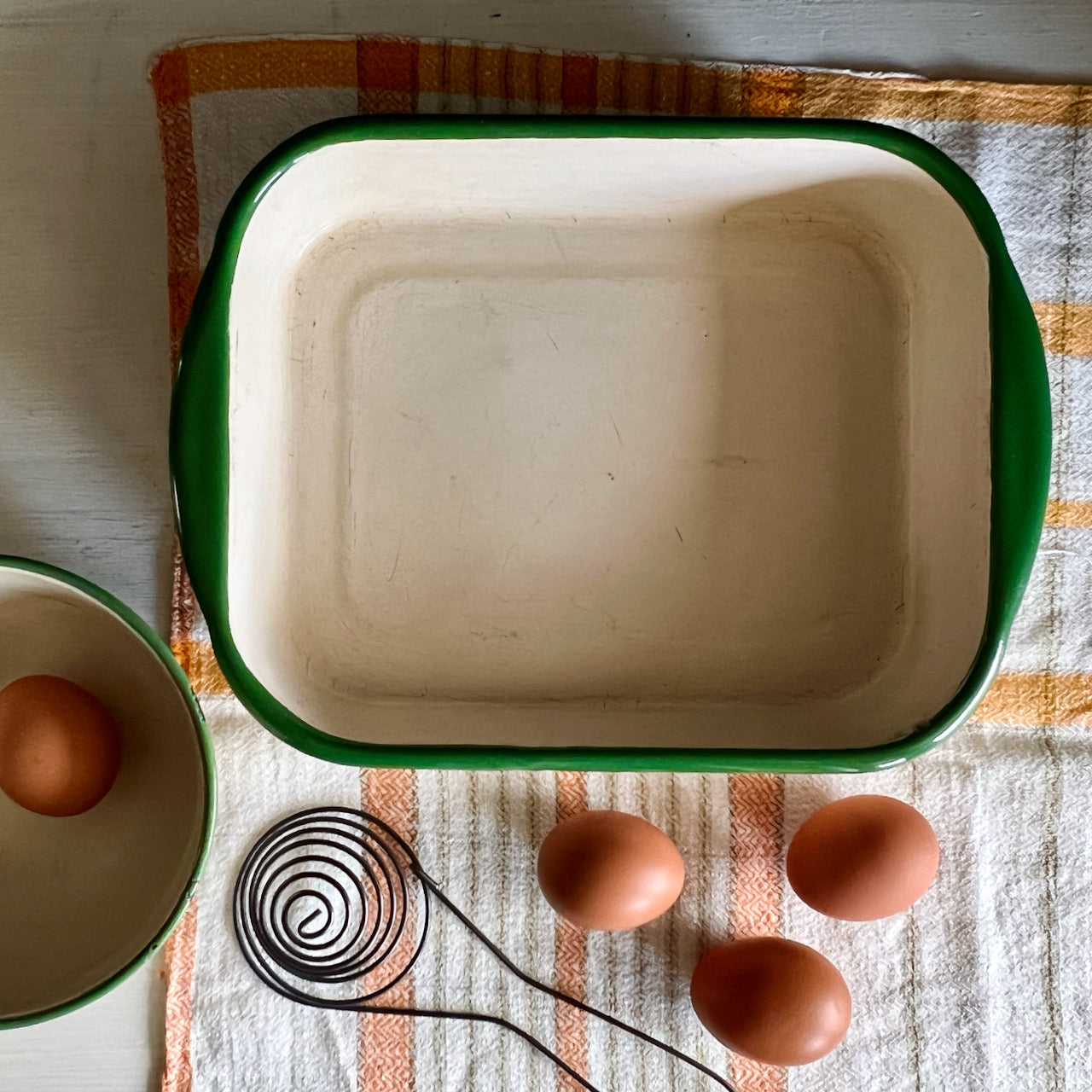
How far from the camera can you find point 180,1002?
66 centimetres

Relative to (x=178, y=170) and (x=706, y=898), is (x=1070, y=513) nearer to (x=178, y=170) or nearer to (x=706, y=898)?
(x=706, y=898)

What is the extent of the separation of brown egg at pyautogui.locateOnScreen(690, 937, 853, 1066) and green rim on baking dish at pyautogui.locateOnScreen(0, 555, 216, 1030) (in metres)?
0.33

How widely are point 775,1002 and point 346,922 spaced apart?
0.94 ft

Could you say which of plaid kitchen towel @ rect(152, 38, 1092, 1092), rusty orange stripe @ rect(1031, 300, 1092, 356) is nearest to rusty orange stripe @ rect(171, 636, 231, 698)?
plaid kitchen towel @ rect(152, 38, 1092, 1092)

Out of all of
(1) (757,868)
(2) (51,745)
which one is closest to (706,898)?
(1) (757,868)

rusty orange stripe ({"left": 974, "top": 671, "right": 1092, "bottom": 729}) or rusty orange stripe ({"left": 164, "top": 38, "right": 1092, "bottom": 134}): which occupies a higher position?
rusty orange stripe ({"left": 164, "top": 38, "right": 1092, "bottom": 134})

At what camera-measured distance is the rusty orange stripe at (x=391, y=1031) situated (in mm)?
666

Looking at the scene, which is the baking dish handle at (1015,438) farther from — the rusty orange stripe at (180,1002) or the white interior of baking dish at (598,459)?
the rusty orange stripe at (180,1002)

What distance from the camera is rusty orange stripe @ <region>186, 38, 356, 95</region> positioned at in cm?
65

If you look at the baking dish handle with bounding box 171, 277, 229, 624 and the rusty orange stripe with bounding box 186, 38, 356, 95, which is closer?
the baking dish handle with bounding box 171, 277, 229, 624

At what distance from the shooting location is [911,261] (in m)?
0.64

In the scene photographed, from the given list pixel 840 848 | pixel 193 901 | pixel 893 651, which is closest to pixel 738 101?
pixel 893 651

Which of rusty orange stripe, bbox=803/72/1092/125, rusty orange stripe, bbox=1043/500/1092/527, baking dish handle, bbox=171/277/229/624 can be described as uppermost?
rusty orange stripe, bbox=803/72/1092/125

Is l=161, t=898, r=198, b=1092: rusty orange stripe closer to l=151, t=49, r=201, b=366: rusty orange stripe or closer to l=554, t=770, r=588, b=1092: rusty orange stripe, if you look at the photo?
l=554, t=770, r=588, b=1092: rusty orange stripe
